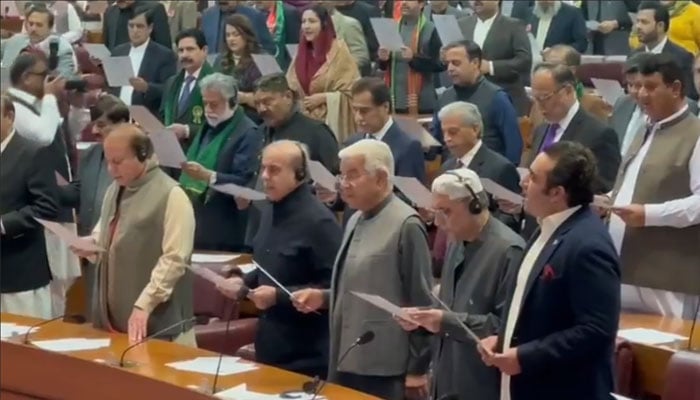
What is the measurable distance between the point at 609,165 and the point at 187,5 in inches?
213

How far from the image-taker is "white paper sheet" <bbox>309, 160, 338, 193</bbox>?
524 centimetres

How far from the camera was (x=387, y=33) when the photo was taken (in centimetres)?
759

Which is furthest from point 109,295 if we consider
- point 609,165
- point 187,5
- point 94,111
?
point 187,5

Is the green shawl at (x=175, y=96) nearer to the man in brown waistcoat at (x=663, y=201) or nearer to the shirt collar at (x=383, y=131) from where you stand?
the shirt collar at (x=383, y=131)

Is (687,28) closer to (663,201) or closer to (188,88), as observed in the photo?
(188,88)

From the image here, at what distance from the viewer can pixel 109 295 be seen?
170 inches

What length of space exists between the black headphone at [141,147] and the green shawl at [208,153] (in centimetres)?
165

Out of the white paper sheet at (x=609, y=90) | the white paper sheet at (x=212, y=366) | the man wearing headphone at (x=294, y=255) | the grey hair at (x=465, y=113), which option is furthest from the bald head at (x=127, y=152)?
the white paper sheet at (x=609, y=90)

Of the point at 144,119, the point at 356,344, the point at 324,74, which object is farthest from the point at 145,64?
the point at 356,344

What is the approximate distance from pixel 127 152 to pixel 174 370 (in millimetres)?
715

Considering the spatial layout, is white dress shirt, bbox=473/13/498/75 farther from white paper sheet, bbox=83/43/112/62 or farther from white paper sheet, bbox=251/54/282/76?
white paper sheet, bbox=83/43/112/62

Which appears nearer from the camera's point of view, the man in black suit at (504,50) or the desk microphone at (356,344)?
the desk microphone at (356,344)

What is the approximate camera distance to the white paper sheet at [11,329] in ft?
14.6

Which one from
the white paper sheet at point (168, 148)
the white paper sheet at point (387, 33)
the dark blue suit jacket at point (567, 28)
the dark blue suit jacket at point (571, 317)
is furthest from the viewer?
the dark blue suit jacket at point (567, 28)
